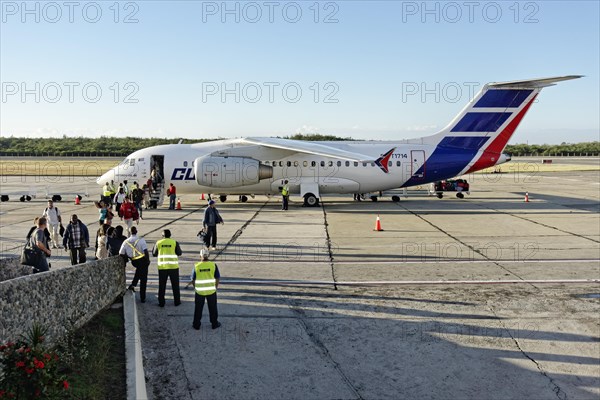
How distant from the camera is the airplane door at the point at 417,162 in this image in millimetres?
28750

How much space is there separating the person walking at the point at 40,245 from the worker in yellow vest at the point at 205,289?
3.45 metres

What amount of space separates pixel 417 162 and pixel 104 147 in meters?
97.1

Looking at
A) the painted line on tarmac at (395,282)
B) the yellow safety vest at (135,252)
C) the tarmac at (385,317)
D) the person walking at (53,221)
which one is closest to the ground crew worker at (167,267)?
the tarmac at (385,317)

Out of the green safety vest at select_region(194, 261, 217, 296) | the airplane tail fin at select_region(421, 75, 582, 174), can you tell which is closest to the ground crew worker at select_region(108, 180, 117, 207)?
the airplane tail fin at select_region(421, 75, 582, 174)

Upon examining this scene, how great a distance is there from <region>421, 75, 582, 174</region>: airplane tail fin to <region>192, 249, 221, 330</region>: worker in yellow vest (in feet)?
73.4

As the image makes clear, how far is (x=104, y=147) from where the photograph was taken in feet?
364

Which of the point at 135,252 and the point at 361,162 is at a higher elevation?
the point at 361,162

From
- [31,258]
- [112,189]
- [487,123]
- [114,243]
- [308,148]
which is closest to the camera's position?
[31,258]

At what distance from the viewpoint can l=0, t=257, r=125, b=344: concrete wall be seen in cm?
683

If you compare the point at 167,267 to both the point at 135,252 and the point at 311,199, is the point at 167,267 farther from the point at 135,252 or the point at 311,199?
the point at 311,199

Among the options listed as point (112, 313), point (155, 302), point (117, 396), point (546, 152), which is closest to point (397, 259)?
point (155, 302)

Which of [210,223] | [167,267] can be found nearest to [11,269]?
[167,267]

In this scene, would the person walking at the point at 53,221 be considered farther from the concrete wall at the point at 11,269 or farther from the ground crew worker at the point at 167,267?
the ground crew worker at the point at 167,267

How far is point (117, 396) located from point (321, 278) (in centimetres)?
695
